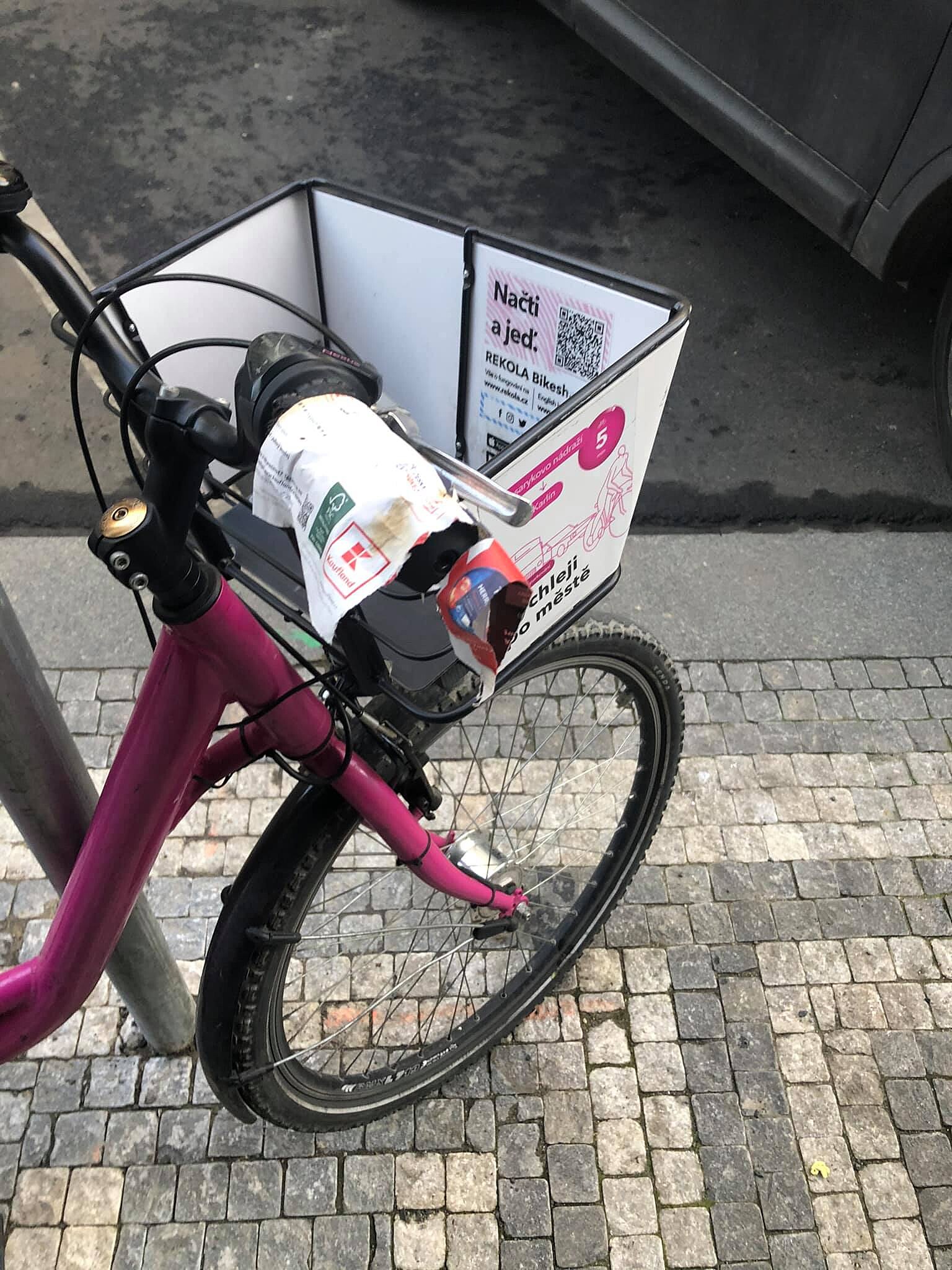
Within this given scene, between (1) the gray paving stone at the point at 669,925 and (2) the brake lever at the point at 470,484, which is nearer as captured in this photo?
(2) the brake lever at the point at 470,484

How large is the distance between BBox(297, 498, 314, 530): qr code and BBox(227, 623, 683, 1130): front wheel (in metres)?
0.83

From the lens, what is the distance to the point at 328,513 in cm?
100

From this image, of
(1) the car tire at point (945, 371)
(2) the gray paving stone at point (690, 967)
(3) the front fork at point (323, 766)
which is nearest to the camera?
(3) the front fork at point (323, 766)

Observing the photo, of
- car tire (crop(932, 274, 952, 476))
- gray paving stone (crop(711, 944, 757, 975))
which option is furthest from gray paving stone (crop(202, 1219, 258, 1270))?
car tire (crop(932, 274, 952, 476))

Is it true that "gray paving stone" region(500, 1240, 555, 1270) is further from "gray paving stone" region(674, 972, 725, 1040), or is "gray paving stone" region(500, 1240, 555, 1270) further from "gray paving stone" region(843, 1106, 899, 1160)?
"gray paving stone" region(843, 1106, 899, 1160)

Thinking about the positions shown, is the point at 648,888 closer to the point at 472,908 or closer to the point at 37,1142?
the point at 472,908

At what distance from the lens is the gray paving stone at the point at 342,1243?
7.11 ft

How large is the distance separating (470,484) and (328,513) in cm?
19

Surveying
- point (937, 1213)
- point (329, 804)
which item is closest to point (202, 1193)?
point (329, 804)

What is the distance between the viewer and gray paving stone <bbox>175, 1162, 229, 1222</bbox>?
7.25ft

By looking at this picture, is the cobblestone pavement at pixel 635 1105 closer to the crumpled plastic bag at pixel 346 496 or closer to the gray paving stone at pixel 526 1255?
the gray paving stone at pixel 526 1255

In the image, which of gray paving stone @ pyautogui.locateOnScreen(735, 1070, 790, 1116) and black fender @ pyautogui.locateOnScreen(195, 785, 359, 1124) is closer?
black fender @ pyautogui.locateOnScreen(195, 785, 359, 1124)

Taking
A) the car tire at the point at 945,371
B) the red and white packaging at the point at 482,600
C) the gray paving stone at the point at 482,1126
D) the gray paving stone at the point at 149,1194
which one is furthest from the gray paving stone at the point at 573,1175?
the car tire at the point at 945,371

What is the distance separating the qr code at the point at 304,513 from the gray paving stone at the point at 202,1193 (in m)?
1.79
